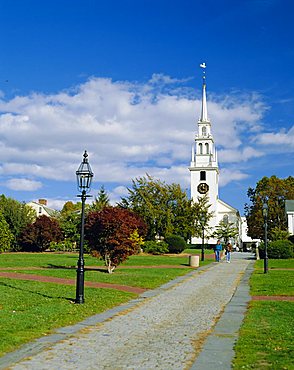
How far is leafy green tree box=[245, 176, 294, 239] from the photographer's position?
7162 cm

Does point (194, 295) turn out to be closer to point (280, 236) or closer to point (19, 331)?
point (19, 331)

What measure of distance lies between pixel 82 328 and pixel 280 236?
44.1 meters

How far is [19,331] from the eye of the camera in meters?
8.90

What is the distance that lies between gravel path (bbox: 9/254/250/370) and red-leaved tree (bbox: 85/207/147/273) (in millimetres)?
8787

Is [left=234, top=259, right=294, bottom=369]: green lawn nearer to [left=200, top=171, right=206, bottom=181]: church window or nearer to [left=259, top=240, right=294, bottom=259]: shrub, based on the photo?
[left=259, top=240, right=294, bottom=259]: shrub

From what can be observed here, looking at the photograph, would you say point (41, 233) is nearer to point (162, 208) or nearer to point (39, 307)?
point (162, 208)

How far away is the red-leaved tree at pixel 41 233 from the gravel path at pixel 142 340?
1622 inches

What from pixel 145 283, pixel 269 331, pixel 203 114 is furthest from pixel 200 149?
pixel 269 331

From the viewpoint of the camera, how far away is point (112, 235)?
23297mm

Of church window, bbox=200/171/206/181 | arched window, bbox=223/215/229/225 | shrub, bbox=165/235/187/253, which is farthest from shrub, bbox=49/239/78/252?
arched window, bbox=223/215/229/225

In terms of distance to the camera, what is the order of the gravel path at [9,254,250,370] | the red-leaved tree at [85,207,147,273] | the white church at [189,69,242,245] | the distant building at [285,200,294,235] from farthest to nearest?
the white church at [189,69,242,245], the distant building at [285,200,294,235], the red-leaved tree at [85,207,147,273], the gravel path at [9,254,250,370]

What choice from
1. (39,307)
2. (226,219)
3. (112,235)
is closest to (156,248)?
(112,235)

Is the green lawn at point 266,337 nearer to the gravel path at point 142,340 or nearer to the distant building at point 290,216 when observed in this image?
the gravel path at point 142,340

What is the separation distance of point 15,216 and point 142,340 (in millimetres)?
51575
